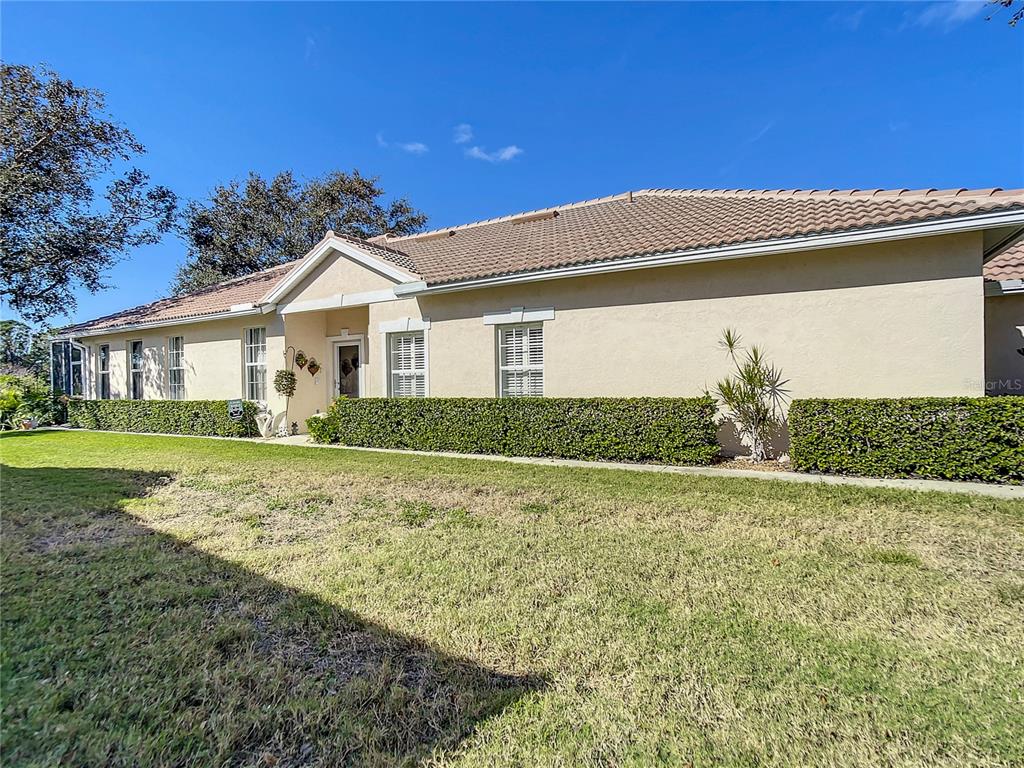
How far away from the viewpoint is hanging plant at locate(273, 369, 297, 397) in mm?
13758

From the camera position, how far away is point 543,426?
959 cm

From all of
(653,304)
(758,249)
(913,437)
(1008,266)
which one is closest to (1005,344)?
(1008,266)

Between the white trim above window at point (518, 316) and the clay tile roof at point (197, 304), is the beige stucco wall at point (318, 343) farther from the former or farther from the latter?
the white trim above window at point (518, 316)

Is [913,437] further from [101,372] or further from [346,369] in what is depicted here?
[101,372]

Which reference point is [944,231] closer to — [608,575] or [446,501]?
[608,575]

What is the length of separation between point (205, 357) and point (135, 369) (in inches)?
190

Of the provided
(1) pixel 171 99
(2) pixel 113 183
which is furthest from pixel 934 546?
(2) pixel 113 183

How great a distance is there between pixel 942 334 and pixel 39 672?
428 inches

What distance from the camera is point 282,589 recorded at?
144 inches

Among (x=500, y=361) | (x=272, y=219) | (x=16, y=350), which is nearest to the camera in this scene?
(x=500, y=361)

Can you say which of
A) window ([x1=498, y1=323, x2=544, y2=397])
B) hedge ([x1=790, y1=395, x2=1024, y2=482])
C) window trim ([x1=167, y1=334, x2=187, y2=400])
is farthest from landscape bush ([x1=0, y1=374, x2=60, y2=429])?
hedge ([x1=790, y1=395, x2=1024, y2=482])

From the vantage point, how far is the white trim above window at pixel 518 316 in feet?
34.2

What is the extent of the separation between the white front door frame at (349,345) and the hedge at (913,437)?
11.2 meters

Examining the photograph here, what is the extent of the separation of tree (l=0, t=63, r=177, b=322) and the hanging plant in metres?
15.2
